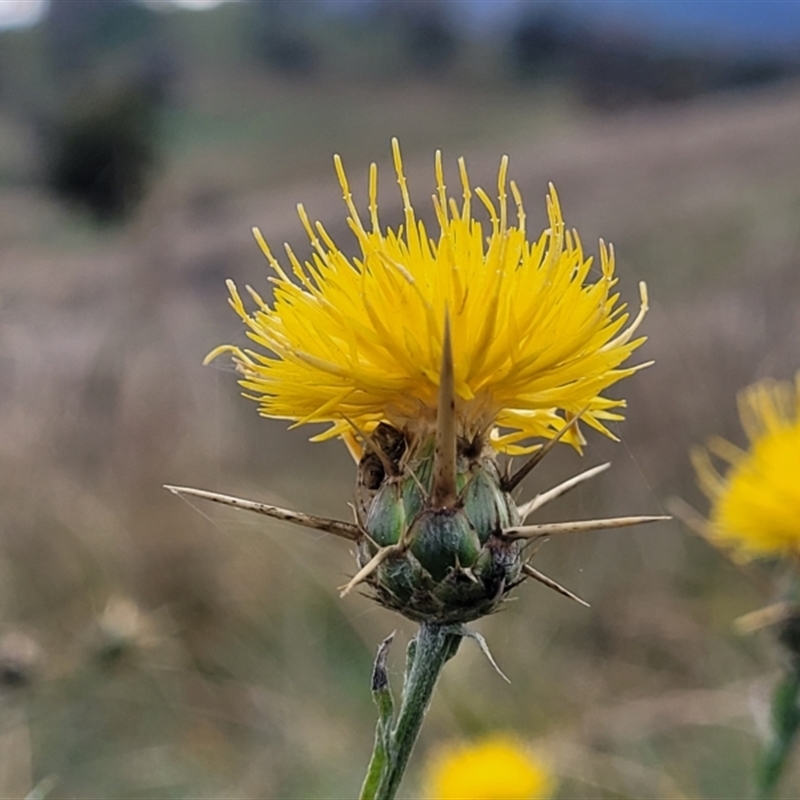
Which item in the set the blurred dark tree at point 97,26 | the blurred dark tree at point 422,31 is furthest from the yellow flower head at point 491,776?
the blurred dark tree at point 97,26

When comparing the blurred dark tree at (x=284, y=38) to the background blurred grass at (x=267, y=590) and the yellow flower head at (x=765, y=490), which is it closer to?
the background blurred grass at (x=267, y=590)

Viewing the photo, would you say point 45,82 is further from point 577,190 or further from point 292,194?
point 577,190

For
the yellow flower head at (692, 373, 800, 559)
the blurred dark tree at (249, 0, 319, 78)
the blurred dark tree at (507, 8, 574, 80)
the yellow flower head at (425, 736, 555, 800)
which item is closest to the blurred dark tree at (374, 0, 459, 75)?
the blurred dark tree at (507, 8, 574, 80)

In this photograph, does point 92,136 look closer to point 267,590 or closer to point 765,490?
point 267,590

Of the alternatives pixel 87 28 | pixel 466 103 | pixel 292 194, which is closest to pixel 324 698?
pixel 292 194

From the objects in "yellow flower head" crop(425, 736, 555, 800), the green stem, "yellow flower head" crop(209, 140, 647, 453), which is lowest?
"yellow flower head" crop(425, 736, 555, 800)

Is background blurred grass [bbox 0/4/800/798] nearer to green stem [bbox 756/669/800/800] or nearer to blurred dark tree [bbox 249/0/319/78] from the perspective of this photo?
green stem [bbox 756/669/800/800]
